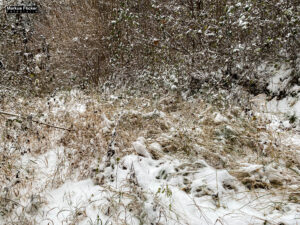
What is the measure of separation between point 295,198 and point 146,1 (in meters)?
5.92

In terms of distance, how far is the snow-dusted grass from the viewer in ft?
6.04

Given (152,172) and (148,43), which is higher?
(148,43)

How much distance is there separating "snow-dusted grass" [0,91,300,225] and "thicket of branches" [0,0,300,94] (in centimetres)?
168

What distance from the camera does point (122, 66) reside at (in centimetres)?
604

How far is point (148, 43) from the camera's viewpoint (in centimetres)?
566

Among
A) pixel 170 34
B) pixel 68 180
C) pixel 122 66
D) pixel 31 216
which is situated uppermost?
pixel 170 34

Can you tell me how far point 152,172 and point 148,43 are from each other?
4000mm

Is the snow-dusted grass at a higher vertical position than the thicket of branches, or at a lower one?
lower

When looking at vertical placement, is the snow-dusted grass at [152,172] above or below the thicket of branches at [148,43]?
below

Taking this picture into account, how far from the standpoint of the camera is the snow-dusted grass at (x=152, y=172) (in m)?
1.84

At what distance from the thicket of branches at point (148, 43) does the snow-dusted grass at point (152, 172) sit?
1680 millimetres

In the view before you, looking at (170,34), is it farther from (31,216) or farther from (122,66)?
(31,216)

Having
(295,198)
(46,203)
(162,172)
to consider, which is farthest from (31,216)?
(295,198)

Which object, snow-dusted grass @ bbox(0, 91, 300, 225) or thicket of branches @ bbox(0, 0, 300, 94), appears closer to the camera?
snow-dusted grass @ bbox(0, 91, 300, 225)
